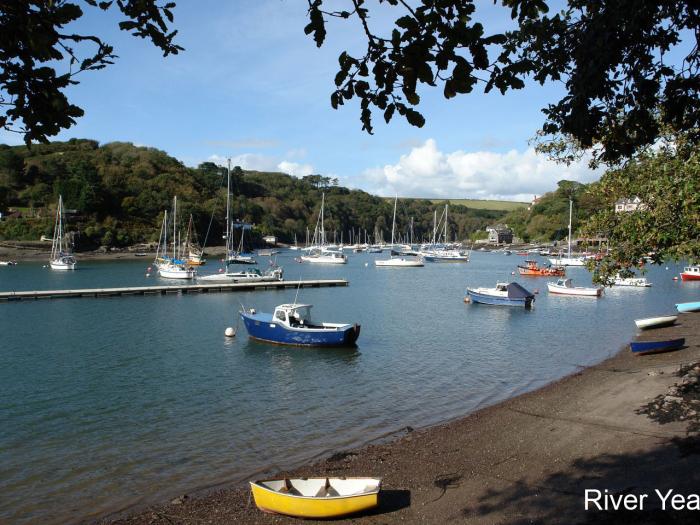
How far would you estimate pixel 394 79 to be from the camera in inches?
187

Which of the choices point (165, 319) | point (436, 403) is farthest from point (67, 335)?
point (436, 403)

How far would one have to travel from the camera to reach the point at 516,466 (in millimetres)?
12648

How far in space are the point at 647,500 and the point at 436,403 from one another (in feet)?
35.8

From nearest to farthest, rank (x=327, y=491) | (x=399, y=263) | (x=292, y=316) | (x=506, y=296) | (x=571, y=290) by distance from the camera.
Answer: (x=327, y=491), (x=292, y=316), (x=506, y=296), (x=571, y=290), (x=399, y=263)

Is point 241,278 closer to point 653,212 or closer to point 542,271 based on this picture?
point 542,271

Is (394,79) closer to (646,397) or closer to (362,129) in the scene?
(362,129)

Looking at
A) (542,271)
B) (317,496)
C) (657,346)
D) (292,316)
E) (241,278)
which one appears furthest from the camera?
(542,271)

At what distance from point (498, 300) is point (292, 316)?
2384cm

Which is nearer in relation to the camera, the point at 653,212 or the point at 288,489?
the point at 288,489

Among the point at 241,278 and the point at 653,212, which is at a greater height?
the point at 653,212

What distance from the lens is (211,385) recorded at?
22391 millimetres

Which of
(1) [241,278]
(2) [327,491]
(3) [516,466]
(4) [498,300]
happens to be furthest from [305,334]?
(1) [241,278]

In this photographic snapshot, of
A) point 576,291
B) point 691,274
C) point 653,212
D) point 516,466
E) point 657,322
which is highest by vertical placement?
point 653,212

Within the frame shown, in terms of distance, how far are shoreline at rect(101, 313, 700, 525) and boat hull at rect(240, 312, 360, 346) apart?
38.4 ft
